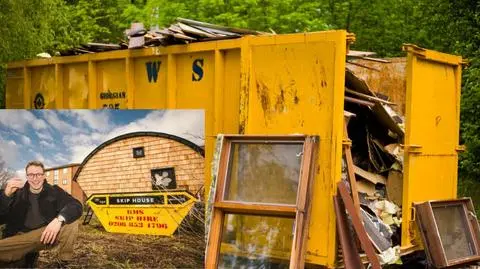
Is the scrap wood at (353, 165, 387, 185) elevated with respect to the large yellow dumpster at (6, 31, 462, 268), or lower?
lower

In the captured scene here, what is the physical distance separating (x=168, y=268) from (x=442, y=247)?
2.37 m

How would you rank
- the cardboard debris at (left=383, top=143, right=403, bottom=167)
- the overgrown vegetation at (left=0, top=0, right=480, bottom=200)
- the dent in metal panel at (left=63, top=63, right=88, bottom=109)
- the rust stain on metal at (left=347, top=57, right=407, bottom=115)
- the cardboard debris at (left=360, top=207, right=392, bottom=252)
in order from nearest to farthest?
the cardboard debris at (left=360, top=207, right=392, bottom=252) → the cardboard debris at (left=383, top=143, right=403, bottom=167) → the dent in metal panel at (left=63, top=63, right=88, bottom=109) → the rust stain on metal at (left=347, top=57, right=407, bottom=115) → the overgrown vegetation at (left=0, top=0, right=480, bottom=200)

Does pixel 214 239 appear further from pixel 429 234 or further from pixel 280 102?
pixel 429 234

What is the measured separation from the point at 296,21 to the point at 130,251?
31.0ft

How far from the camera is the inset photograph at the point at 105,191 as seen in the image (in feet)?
17.2

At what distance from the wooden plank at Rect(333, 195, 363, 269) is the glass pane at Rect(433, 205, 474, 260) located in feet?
3.54

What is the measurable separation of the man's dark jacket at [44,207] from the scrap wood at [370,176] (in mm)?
2560

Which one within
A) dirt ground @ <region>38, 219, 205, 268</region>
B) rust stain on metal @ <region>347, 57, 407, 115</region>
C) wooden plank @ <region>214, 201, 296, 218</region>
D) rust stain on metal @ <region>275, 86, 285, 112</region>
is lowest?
dirt ground @ <region>38, 219, 205, 268</region>

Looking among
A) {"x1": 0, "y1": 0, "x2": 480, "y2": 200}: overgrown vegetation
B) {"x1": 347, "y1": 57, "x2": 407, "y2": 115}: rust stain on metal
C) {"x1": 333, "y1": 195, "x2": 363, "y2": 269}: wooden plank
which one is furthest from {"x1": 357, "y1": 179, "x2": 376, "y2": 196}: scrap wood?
{"x1": 0, "y1": 0, "x2": 480, "y2": 200}: overgrown vegetation

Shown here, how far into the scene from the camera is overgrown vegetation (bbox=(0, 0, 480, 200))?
7934 mm

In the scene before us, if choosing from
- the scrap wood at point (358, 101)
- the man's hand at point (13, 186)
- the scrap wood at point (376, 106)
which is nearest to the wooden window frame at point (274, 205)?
the scrap wood at point (358, 101)

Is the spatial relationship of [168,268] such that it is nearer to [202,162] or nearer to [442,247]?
[202,162]

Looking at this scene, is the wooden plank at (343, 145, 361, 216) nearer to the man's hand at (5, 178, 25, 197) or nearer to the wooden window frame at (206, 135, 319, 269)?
the wooden window frame at (206, 135, 319, 269)

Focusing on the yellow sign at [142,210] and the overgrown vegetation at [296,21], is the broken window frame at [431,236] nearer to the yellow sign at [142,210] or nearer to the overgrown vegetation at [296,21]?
the yellow sign at [142,210]
